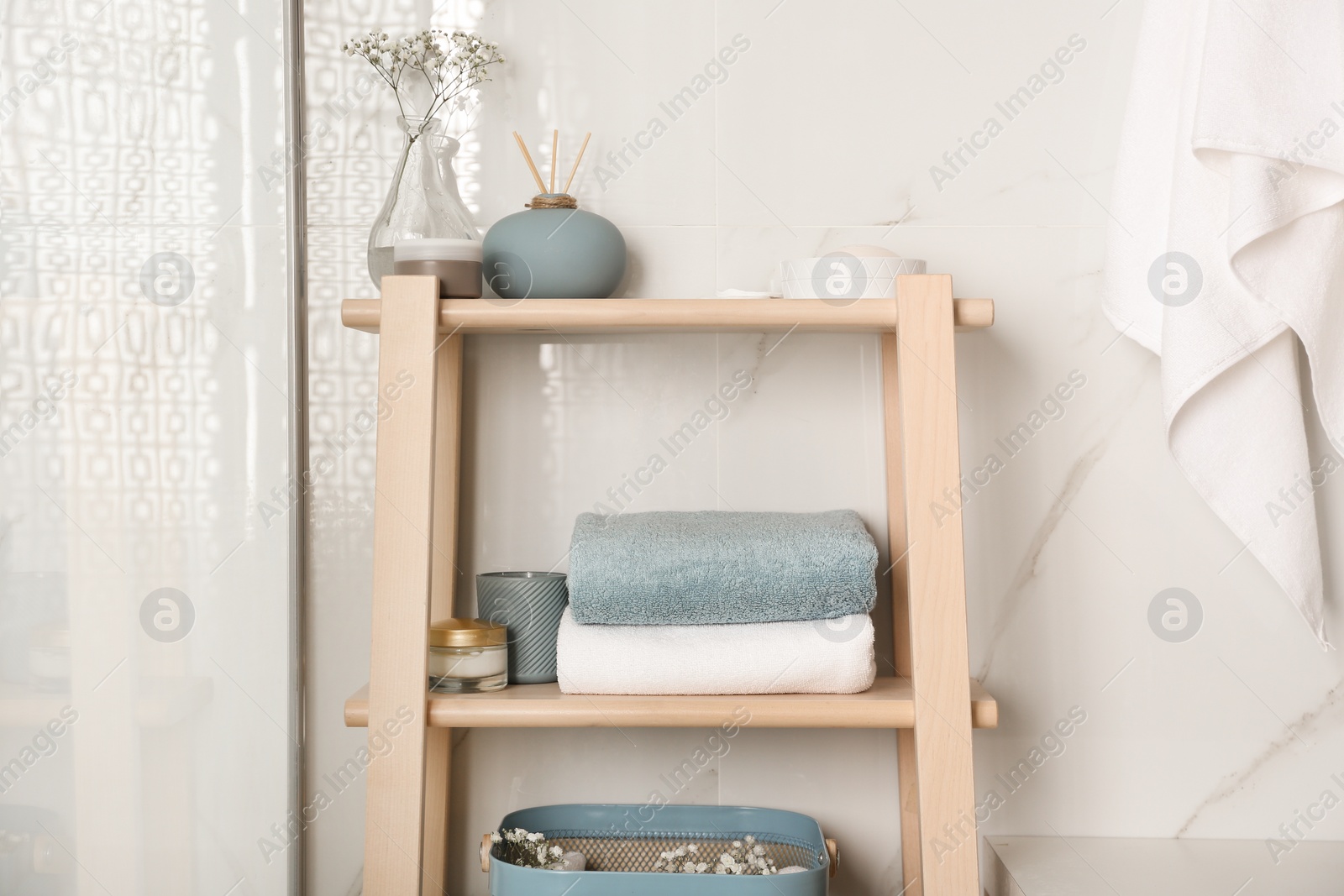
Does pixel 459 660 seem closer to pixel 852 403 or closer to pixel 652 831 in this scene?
pixel 652 831

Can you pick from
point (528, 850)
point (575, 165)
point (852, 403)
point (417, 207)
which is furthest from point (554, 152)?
point (528, 850)

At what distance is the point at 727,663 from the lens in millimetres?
759

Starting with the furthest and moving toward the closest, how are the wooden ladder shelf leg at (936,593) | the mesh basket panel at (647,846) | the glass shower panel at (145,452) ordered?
1. the mesh basket panel at (647,846)
2. the wooden ladder shelf leg at (936,593)
3. the glass shower panel at (145,452)

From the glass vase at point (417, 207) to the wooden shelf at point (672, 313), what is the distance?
0.31ft

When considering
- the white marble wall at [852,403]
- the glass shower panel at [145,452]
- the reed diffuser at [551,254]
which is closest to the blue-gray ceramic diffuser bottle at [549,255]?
the reed diffuser at [551,254]

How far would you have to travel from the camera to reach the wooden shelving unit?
730mm

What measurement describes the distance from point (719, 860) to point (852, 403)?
1.40ft

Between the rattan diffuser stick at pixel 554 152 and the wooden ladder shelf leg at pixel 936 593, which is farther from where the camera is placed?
the rattan diffuser stick at pixel 554 152

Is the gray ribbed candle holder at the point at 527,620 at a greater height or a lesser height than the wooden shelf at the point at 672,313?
lesser

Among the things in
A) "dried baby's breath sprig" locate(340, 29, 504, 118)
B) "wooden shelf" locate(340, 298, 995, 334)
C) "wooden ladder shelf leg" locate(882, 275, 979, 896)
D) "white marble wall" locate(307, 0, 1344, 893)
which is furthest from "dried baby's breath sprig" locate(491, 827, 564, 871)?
"dried baby's breath sprig" locate(340, 29, 504, 118)

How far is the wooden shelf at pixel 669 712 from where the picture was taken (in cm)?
74

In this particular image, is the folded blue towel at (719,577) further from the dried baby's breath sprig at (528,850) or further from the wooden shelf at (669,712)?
the dried baby's breath sprig at (528,850)

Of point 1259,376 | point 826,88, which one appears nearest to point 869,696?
point 1259,376

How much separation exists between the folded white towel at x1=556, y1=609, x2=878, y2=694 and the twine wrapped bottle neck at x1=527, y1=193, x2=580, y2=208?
1.23ft
